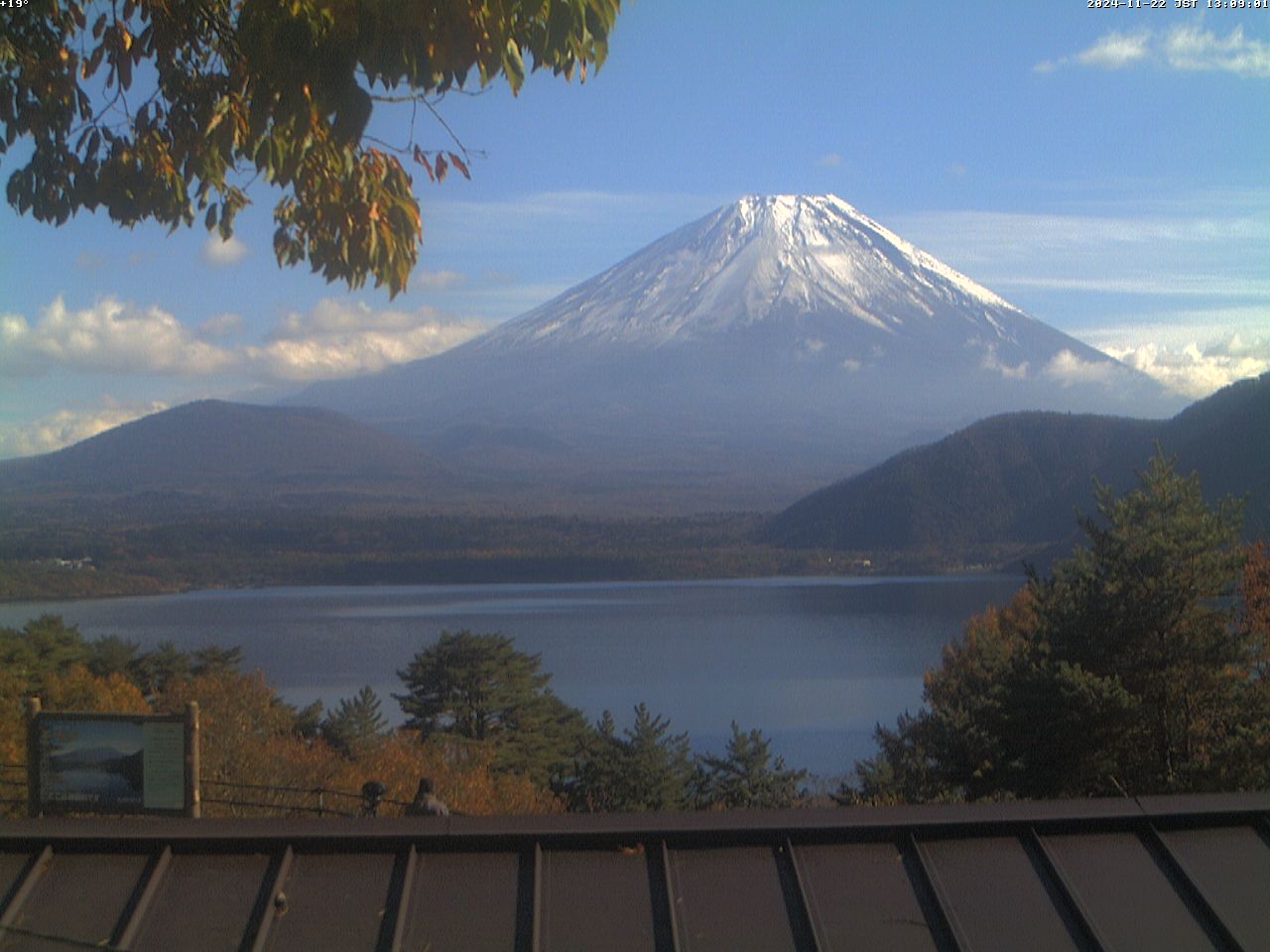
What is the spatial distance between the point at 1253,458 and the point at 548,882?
94.1ft

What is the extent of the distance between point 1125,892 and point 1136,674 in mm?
11873

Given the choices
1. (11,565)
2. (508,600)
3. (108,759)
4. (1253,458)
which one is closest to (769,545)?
(508,600)

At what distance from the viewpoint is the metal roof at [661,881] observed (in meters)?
3.43

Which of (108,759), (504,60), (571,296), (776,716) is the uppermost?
(571,296)

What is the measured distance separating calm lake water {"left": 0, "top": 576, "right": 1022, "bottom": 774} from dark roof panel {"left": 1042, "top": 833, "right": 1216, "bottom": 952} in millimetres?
17306

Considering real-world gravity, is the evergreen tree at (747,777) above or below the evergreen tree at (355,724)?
below

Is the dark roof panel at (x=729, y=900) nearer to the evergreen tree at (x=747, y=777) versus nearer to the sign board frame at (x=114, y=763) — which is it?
the sign board frame at (x=114, y=763)

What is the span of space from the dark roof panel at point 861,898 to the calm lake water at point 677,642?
17.5 meters

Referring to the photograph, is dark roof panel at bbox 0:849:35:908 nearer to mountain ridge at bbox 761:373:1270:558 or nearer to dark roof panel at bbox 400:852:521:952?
dark roof panel at bbox 400:852:521:952

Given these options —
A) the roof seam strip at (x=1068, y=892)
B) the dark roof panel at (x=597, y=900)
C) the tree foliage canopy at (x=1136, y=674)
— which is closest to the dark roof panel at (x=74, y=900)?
the dark roof panel at (x=597, y=900)

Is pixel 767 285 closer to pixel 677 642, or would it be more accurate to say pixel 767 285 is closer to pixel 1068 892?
pixel 677 642

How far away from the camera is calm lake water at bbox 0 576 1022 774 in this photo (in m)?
23.0

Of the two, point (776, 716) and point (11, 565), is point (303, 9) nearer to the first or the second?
point (776, 716)

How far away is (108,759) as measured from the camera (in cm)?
625
